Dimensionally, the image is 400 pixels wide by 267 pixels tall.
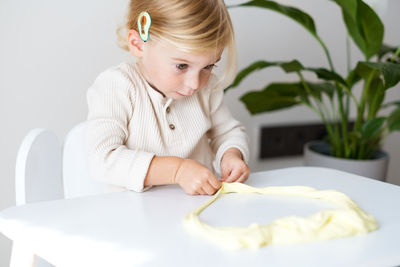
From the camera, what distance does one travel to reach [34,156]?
0.79m

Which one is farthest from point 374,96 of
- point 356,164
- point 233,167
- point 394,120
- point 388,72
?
point 233,167

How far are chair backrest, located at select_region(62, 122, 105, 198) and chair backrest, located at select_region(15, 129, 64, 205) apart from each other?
0.5 inches

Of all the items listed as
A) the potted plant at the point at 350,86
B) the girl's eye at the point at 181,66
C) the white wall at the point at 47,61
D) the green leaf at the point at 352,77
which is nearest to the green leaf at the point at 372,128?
the potted plant at the point at 350,86

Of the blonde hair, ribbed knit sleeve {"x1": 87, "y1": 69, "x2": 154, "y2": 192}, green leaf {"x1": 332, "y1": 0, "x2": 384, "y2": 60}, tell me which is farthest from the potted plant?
ribbed knit sleeve {"x1": 87, "y1": 69, "x2": 154, "y2": 192}

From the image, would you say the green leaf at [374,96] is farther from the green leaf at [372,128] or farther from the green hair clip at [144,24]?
the green hair clip at [144,24]

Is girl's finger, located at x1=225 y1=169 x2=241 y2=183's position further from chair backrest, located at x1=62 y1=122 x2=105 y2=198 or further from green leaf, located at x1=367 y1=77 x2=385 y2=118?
green leaf, located at x1=367 y1=77 x2=385 y2=118

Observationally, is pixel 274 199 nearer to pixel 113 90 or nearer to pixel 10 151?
pixel 113 90

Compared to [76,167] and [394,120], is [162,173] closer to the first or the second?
[76,167]

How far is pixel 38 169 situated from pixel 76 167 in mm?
99

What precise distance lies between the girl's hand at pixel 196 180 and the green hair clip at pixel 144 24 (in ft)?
0.78

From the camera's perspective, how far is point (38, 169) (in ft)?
2.66

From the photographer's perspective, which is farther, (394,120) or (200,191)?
(394,120)

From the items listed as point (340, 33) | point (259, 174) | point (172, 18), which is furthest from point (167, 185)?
point (340, 33)

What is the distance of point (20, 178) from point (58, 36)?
20.0 inches
